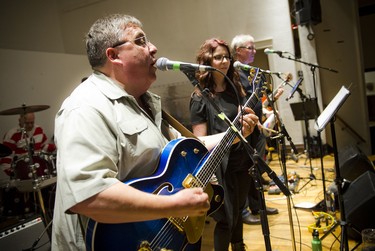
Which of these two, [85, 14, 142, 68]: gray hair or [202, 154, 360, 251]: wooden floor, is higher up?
[85, 14, 142, 68]: gray hair

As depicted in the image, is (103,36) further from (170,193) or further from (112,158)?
(170,193)

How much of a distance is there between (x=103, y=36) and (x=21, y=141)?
4241 mm

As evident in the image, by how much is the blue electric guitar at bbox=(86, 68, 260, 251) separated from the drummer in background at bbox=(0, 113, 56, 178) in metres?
3.83

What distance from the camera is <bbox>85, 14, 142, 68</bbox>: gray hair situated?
1.43 meters

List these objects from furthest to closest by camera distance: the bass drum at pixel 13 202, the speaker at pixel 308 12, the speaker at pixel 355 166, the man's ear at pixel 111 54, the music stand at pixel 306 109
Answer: the speaker at pixel 308 12
the music stand at pixel 306 109
the bass drum at pixel 13 202
the speaker at pixel 355 166
the man's ear at pixel 111 54

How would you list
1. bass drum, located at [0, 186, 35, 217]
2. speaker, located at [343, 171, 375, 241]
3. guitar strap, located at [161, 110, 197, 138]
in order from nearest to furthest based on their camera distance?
guitar strap, located at [161, 110, 197, 138], speaker, located at [343, 171, 375, 241], bass drum, located at [0, 186, 35, 217]

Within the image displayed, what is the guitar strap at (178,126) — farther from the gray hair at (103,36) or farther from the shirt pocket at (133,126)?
the gray hair at (103,36)

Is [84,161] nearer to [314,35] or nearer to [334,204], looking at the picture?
[334,204]

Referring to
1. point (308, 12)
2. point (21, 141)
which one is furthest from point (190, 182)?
point (308, 12)

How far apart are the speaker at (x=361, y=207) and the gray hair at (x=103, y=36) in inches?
95.3

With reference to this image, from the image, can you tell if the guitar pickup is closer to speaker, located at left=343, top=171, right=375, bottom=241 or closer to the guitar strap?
the guitar strap

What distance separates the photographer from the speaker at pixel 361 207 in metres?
2.64

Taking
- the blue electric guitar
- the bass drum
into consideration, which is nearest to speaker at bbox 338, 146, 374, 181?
the blue electric guitar

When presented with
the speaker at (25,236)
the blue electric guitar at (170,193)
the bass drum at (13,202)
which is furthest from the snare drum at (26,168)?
the blue electric guitar at (170,193)
